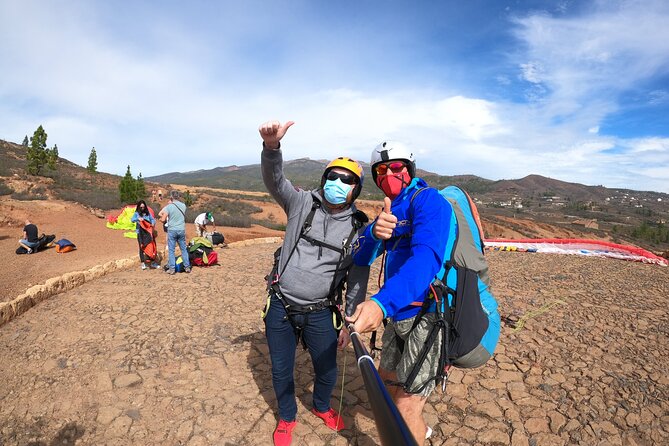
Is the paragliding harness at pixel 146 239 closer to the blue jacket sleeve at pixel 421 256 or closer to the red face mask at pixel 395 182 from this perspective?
the red face mask at pixel 395 182

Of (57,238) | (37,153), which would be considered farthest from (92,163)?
(57,238)

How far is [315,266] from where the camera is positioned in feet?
8.49

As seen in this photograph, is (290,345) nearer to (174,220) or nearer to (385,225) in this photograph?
(385,225)

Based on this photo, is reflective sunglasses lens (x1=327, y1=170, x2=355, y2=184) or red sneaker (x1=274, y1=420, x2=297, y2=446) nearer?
reflective sunglasses lens (x1=327, y1=170, x2=355, y2=184)

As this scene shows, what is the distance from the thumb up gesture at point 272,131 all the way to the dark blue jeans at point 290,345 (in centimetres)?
119

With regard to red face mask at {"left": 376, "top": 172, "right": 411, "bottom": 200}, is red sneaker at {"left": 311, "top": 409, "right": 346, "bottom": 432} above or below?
below

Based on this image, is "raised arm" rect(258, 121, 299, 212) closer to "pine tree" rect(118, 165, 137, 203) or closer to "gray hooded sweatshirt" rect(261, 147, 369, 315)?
"gray hooded sweatshirt" rect(261, 147, 369, 315)

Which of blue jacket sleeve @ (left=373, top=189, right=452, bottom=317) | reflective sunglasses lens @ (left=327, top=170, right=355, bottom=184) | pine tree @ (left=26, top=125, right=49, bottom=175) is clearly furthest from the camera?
pine tree @ (left=26, top=125, right=49, bottom=175)

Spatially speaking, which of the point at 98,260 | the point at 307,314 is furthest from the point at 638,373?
the point at 98,260

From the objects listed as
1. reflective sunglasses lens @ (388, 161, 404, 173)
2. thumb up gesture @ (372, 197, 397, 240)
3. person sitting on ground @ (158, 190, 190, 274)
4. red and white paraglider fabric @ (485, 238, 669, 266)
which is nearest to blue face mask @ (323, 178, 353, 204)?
reflective sunglasses lens @ (388, 161, 404, 173)

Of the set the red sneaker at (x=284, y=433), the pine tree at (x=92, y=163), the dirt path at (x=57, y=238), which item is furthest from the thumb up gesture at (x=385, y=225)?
the pine tree at (x=92, y=163)

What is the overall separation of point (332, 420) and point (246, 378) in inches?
52.0

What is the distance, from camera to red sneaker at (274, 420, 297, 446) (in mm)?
2918

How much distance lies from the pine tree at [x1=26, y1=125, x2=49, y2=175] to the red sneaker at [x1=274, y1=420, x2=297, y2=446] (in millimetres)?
37442
